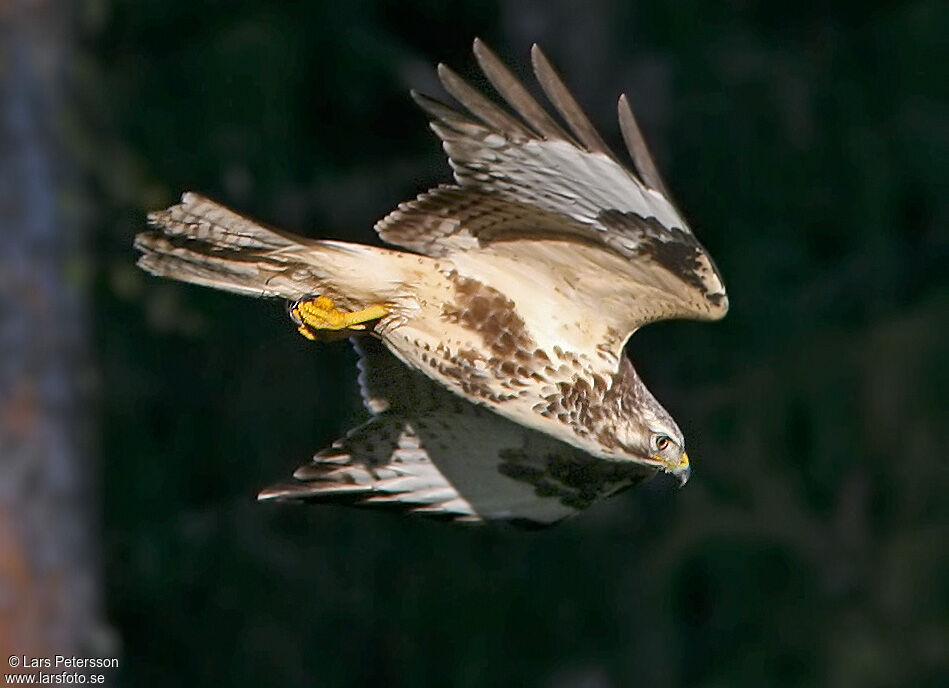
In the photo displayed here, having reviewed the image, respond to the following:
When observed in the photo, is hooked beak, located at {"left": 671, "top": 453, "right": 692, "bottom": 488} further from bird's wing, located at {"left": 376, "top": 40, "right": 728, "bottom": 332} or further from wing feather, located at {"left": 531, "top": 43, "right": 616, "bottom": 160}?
wing feather, located at {"left": 531, "top": 43, "right": 616, "bottom": 160}

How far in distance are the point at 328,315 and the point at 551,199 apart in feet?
1.77

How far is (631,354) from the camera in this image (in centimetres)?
930

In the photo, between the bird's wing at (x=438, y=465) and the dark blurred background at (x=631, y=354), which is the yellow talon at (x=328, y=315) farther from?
the dark blurred background at (x=631, y=354)

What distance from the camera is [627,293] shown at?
4.06 meters

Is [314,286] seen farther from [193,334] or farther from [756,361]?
[756,361]

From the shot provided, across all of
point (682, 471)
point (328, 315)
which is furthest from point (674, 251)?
point (328, 315)

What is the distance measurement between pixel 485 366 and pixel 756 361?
5974 mm

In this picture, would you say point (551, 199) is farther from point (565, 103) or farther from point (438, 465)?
point (438, 465)

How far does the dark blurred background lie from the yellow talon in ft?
14.4

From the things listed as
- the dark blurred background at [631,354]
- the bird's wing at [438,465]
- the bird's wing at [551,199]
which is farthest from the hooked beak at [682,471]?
the dark blurred background at [631,354]

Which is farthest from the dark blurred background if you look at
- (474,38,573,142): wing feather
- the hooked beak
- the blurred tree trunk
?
(474,38,573,142): wing feather

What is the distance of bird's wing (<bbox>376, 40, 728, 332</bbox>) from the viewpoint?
378 cm

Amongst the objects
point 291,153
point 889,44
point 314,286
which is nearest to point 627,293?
point 314,286

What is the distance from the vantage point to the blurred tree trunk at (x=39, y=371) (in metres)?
6.35
